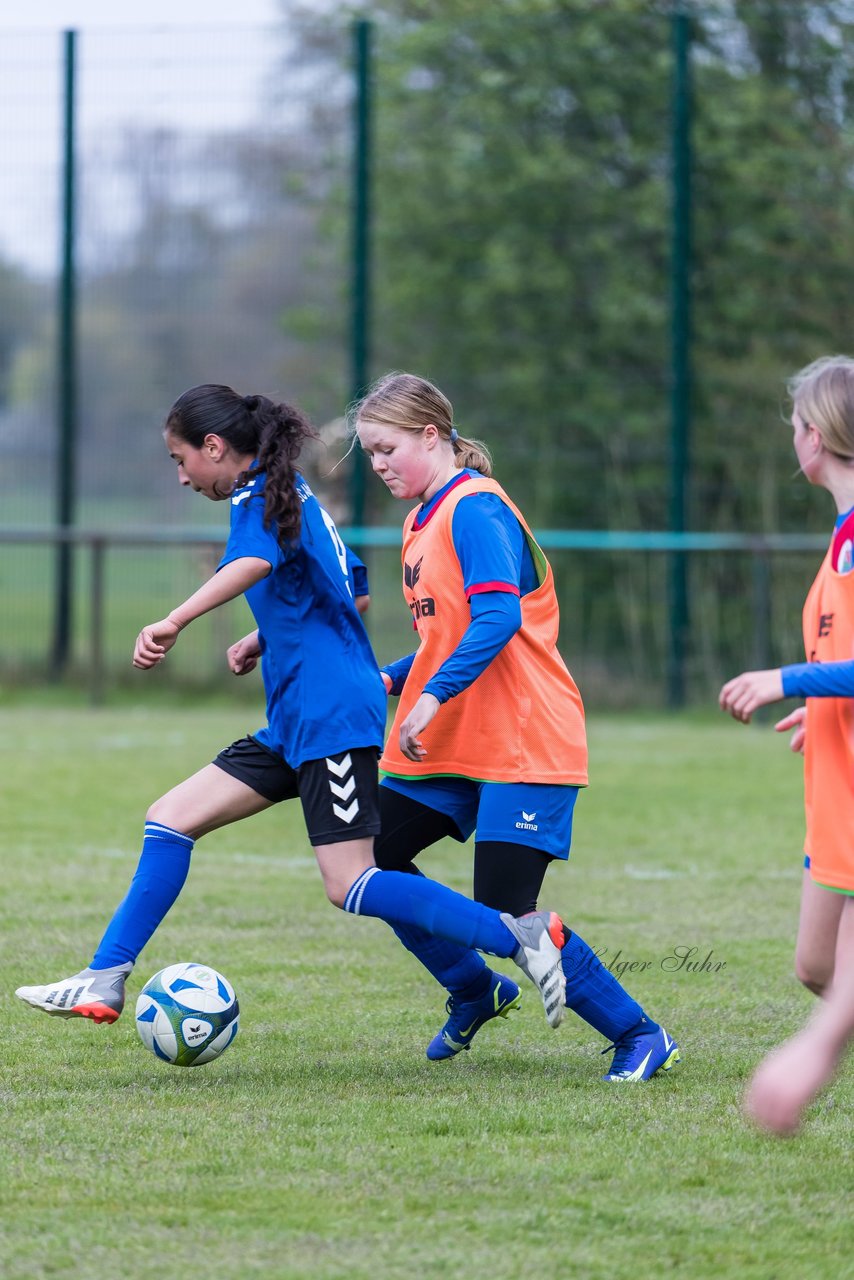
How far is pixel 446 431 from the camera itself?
4289 millimetres

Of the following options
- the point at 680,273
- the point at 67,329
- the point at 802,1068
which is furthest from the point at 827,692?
the point at 67,329

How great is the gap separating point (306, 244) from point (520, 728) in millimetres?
12063

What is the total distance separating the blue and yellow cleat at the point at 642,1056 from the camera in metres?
4.08

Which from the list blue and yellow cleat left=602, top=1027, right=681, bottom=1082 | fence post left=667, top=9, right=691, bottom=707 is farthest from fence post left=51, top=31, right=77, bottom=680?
blue and yellow cleat left=602, top=1027, right=681, bottom=1082

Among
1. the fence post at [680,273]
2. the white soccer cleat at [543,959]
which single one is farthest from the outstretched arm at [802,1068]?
the fence post at [680,273]

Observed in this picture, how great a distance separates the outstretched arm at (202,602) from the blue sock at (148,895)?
19.0 inches

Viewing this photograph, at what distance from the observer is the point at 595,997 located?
4.11m

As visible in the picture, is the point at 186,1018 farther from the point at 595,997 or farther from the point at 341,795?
the point at 595,997

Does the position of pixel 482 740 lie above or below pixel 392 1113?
above

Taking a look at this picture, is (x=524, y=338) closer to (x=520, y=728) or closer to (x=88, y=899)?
(x=88, y=899)

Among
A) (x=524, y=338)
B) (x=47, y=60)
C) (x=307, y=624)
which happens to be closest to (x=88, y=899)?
(x=307, y=624)

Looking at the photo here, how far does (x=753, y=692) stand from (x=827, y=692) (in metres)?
0.14

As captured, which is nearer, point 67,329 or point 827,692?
point 827,692

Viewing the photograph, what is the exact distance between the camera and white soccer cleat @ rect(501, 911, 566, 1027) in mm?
3861
